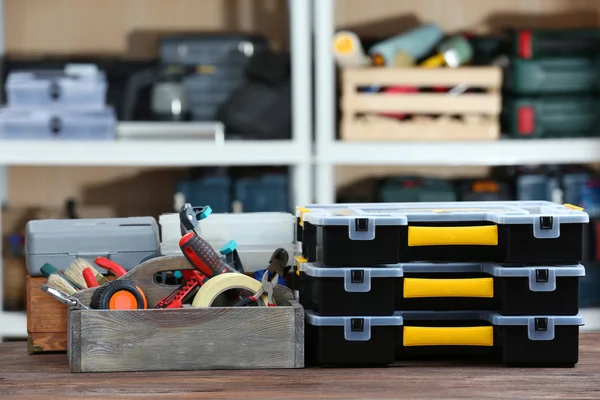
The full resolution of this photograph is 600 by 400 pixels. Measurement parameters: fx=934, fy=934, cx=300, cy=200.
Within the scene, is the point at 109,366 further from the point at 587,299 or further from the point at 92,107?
the point at 587,299

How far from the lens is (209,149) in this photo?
276 centimetres

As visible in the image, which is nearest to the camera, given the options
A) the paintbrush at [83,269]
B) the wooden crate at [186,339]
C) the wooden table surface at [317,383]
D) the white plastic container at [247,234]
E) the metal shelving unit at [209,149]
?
the wooden table surface at [317,383]

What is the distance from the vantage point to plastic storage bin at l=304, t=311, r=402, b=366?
1.33 metres

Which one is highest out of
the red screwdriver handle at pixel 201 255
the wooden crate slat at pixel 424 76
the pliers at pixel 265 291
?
the wooden crate slat at pixel 424 76

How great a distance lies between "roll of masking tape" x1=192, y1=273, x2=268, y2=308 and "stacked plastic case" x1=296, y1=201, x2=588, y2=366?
0.10 metres

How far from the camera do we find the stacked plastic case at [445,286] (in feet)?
4.39

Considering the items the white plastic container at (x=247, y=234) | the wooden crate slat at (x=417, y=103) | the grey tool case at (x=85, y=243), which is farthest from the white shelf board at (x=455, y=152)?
the grey tool case at (x=85, y=243)

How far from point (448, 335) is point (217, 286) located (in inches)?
13.5

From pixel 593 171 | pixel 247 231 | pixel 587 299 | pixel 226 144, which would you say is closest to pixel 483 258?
pixel 247 231

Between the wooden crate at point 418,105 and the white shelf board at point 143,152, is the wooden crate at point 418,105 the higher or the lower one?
the higher one

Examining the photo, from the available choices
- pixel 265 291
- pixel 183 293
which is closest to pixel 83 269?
pixel 183 293

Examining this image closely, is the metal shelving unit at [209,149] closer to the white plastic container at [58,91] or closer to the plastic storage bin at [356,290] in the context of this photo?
the white plastic container at [58,91]

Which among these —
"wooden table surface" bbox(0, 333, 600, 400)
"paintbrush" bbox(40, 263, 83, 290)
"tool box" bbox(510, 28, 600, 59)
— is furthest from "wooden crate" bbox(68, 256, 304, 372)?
"tool box" bbox(510, 28, 600, 59)

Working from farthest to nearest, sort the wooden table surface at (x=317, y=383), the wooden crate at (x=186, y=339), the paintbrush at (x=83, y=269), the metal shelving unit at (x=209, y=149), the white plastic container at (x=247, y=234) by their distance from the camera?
the metal shelving unit at (x=209, y=149) → the white plastic container at (x=247, y=234) → the paintbrush at (x=83, y=269) → the wooden crate at (x=186, y=339) → the wooden table surface at (x=317, y=383)
